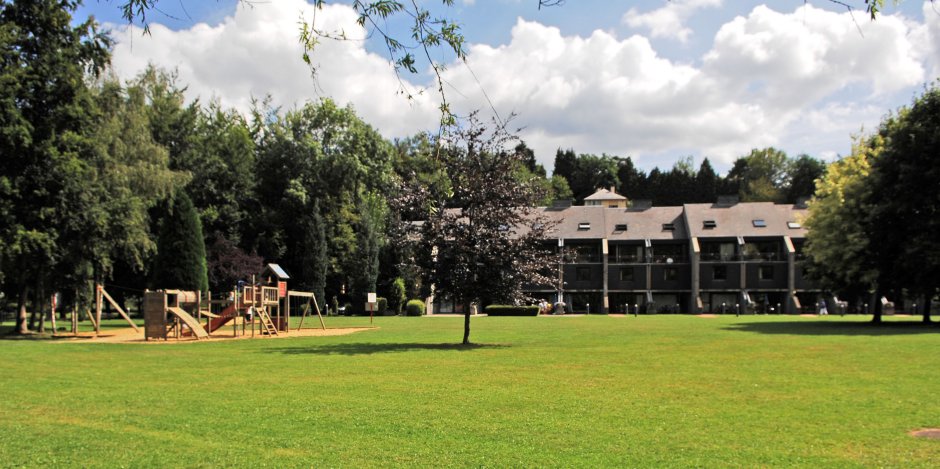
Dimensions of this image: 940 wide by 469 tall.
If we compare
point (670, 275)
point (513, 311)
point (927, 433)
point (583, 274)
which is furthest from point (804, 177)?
point (927, 433)

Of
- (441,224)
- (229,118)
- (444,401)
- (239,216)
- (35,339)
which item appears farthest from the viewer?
(229,118)

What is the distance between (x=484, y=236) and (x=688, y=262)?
173ft

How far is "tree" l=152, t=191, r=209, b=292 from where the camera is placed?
45.8 metres

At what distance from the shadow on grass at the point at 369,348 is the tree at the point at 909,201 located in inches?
886

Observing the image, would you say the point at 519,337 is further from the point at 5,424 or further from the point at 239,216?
the point at 239,216

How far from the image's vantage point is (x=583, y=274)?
74688 mm

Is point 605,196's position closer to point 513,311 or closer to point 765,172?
point 765,172

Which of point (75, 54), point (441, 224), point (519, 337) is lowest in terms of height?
point (519, 337)

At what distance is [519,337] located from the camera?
31.3 m

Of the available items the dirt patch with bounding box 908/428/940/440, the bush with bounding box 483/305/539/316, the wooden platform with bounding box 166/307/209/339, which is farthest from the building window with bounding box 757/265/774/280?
the dirt patch with bounding box 908/428/940/440

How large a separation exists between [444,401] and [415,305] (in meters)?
51.3

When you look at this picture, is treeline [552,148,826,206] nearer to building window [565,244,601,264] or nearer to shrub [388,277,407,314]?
building window [565,244,601,264]

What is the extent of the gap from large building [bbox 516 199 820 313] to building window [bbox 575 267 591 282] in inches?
3.9

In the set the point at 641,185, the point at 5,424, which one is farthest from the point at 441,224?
the point at 641,185
